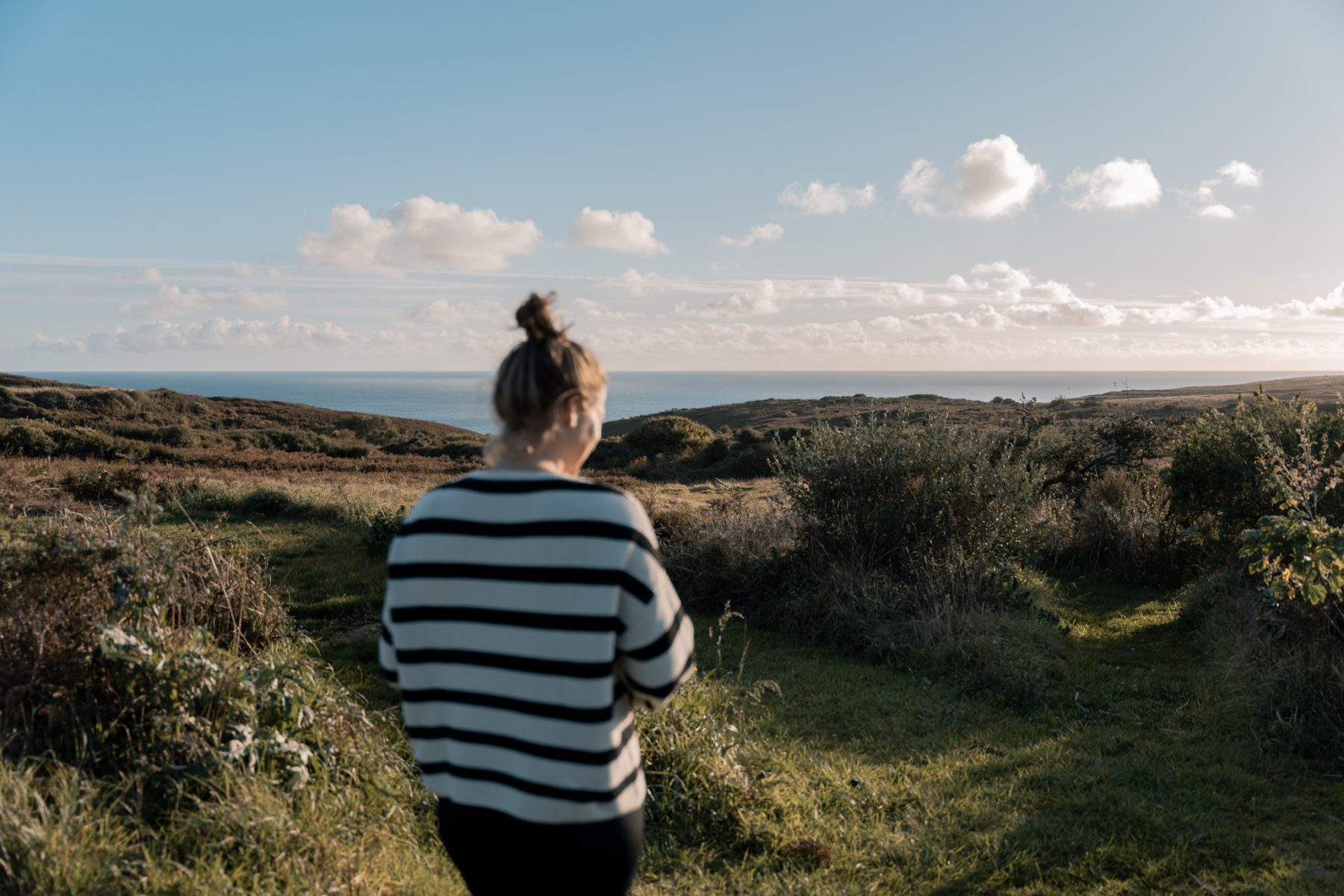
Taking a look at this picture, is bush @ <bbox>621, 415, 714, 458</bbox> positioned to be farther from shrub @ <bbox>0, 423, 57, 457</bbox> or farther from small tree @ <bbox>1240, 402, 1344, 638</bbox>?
small tree @ <bbox>1240, 402, 1344, 638</bbox>

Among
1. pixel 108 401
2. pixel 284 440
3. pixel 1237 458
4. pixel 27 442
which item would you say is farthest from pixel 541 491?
pixel 108 401

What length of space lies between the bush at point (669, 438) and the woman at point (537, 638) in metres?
29.2

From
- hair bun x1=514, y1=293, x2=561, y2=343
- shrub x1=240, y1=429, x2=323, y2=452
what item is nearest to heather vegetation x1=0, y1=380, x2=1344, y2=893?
hair bun x1=514, y1=293, x2=561, y2=343

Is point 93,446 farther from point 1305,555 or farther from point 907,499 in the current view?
point 1305,555

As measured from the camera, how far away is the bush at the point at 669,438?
31.8 metres

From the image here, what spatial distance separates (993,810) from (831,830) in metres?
1.01

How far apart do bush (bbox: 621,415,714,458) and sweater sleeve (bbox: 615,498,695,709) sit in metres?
29.3

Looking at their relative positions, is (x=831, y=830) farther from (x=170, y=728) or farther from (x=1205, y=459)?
(x=1205, y=459)

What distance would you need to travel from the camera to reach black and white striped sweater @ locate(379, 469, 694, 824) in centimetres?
161

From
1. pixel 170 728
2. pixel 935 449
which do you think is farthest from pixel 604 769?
pixel 935 449

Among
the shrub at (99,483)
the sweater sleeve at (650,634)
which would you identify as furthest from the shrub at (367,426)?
the sweater sleeve at (650,634)

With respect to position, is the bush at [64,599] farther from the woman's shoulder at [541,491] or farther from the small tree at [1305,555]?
the small tree at [1305,555]

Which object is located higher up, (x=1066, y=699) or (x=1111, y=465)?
(x=1111, y=465)

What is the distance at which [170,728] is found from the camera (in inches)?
137
